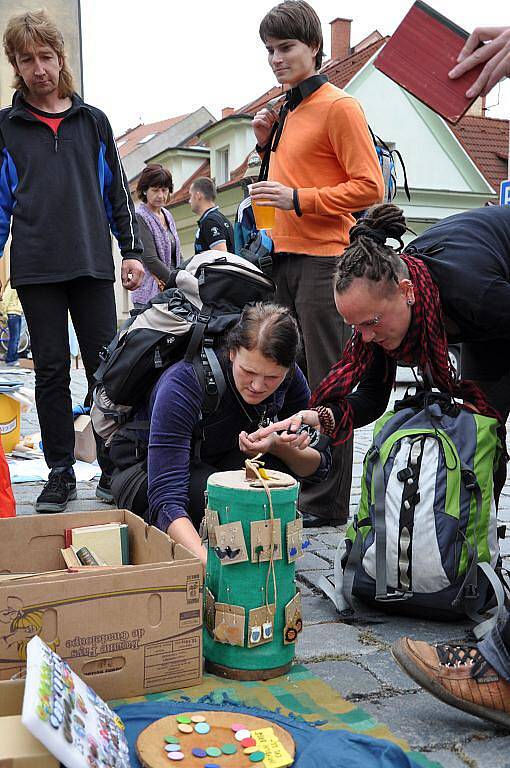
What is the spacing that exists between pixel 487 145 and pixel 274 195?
22119mm

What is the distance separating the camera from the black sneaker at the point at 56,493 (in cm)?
395

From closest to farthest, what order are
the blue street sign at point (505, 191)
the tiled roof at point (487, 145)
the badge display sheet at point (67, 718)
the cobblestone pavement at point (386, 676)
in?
the badge display sheet at point (67, 718), the cobblestone pavement at point (386, 676), the blue street sign at point (505, 191), the tiled roof at point (487, 145)

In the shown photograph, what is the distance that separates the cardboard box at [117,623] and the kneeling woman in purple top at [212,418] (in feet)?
1.29

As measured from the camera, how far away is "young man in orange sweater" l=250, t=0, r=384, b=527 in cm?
350

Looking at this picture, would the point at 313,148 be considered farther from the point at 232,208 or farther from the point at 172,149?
the point at 172,149

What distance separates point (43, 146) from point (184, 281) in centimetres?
122

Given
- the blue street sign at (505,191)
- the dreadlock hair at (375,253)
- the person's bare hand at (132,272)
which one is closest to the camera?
the dreadlock hair at (375,253)

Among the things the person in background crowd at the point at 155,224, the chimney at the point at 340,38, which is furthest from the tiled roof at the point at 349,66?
the person in background crowd at the point at 155,224

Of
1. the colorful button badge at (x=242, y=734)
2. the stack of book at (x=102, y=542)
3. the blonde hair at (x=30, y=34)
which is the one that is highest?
the blonde hair at (x=30, y=34)

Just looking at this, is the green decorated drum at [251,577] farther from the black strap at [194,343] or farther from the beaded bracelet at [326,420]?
→ the black strap at [194,343]

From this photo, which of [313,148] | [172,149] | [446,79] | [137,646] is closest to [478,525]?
[137,646]

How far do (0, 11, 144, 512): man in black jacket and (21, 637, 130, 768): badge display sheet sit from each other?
223cm

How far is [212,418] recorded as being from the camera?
118 inches

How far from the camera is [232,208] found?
24.0 m
